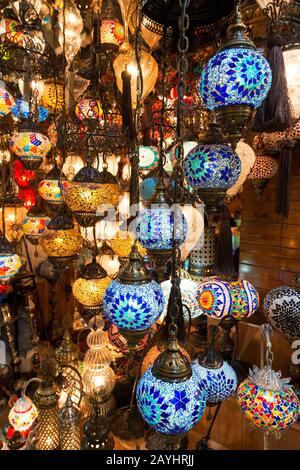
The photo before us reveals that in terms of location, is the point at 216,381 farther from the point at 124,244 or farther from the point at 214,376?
the point at 124,244

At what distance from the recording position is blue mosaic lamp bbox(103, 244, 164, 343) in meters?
0.84

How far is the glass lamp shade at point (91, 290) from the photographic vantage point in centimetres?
132

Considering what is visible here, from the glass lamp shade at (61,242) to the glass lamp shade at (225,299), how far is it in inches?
23.1

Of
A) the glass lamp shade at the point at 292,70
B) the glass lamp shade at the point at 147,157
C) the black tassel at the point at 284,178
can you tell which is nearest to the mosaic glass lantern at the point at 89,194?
the glass lamp shade at the point at 147,157

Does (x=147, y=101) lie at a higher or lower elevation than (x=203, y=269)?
higher

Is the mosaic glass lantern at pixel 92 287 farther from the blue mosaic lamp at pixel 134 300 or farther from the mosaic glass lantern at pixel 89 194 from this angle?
the blue mosaic lamp at pixel 134 300

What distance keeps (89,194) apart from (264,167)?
3.74ft

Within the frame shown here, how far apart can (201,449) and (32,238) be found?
1402 mm

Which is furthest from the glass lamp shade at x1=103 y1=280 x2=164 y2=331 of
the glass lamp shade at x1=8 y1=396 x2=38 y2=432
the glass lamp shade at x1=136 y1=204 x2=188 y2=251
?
the glass lamp shade at x1=8 y1=396 x2=38 y2=432

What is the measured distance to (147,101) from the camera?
5.86 ft

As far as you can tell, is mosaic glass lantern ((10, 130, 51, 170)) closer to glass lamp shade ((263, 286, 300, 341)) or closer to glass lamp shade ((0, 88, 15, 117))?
glass lamp shade ((0, 88, 15, 117))
